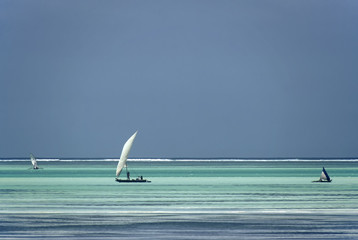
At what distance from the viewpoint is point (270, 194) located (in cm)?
6444

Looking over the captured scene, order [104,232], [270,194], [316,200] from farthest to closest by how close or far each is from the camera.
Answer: [270,194] → [316,200] → [104,232]

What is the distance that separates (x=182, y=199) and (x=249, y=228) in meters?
19.6

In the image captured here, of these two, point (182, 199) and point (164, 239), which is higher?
point (182, 199)

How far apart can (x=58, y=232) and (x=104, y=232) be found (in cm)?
181

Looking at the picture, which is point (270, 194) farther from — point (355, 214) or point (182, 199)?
point (355, 214)

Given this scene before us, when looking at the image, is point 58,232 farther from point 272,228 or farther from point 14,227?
point 272,228

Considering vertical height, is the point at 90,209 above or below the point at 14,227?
above

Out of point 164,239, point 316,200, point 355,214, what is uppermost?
point 316,200

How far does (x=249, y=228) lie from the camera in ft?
127

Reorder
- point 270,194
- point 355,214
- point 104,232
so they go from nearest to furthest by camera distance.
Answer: point 104,232 < point 355,214 < point 270,194

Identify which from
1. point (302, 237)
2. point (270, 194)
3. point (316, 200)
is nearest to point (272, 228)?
point (302, 237)

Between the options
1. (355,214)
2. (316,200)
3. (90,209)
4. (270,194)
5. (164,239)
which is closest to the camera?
(164,239)

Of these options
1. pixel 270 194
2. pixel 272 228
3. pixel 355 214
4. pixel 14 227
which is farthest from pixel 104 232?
pixel 270 194

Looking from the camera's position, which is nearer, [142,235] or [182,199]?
[142,235]
